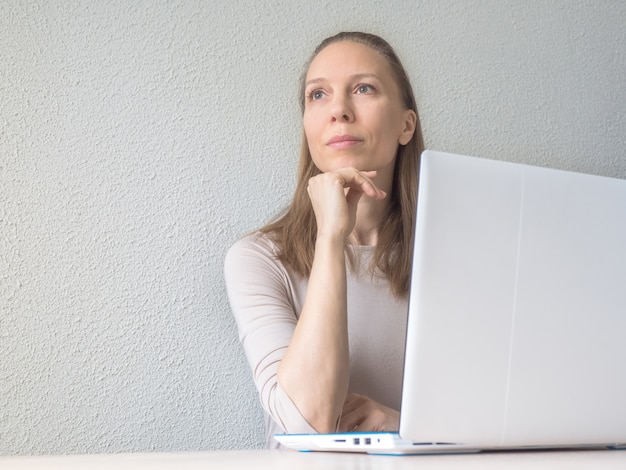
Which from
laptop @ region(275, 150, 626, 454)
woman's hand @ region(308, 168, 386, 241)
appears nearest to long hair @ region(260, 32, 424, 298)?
woman's hand @ region(308, 168, 386, 241)

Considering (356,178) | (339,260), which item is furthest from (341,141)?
(339,260)

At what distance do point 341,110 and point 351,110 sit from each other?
3 centimetres

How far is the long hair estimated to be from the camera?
1.62 m

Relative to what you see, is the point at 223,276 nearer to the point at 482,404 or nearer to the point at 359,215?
the point at 359,215

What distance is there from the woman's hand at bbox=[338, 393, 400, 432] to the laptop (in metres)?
0.39

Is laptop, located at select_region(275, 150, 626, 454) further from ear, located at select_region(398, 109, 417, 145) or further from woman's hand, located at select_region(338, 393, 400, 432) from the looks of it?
ear, located at select_region(398, 109, 417, 145)

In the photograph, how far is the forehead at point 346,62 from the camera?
1.70m

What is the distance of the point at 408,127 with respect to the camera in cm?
179

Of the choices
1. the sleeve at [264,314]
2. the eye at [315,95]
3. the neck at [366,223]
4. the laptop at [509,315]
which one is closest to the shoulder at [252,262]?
the sleeve at [264,314]

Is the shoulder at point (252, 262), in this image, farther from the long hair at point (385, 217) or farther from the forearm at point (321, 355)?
the forearm at point (321, 355)

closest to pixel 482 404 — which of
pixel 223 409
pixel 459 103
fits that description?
pixel 223 409

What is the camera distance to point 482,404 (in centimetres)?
81

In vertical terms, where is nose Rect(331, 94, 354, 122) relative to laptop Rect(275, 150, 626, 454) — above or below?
above

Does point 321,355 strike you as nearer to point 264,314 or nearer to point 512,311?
point 264,314
